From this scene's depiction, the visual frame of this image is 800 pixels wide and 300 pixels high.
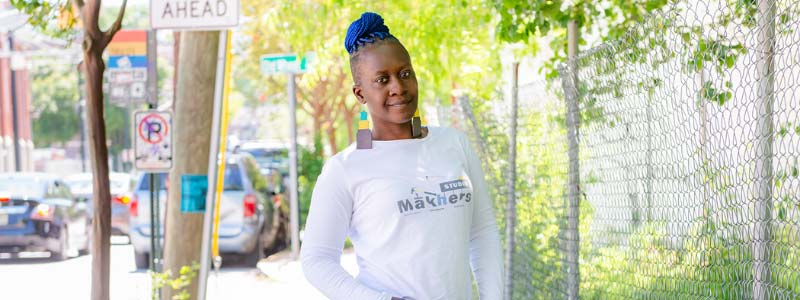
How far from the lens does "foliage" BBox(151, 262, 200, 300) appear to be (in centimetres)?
1052

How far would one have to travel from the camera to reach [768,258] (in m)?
3.99

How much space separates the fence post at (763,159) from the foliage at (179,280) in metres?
7.02

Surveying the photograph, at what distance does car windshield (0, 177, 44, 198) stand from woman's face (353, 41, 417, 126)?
59.4 feet

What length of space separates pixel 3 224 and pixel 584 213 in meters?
16.0

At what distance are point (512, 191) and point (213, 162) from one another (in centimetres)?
249

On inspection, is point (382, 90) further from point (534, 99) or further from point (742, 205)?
point (534, 99)

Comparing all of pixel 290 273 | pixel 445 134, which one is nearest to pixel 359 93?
pixel 445 134

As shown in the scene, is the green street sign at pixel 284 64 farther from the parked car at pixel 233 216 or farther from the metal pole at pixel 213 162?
the metal pole at pixel 213 162

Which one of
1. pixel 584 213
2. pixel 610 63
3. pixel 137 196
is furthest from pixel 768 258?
pixel 137 196

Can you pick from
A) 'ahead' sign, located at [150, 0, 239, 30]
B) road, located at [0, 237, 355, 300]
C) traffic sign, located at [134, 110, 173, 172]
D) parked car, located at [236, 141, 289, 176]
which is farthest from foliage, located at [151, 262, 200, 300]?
parked car, located at [236, 141, 289, 176]

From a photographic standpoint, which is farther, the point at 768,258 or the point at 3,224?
the point at 3,224

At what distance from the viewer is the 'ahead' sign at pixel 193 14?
8.86 m

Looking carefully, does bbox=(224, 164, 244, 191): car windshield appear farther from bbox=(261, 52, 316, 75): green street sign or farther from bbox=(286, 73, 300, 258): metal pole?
bbox=(261, 52, 316, 75): green street sign

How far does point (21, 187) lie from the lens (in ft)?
70.1
